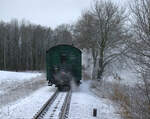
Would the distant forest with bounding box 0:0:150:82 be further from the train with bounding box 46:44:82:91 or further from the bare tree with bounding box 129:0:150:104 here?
the train with bounding box 46:44:82:91

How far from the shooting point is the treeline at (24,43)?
59562mm

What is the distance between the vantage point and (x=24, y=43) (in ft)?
212

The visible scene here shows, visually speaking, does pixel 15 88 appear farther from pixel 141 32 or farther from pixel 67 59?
pixel 141 32

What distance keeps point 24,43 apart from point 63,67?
170 feet

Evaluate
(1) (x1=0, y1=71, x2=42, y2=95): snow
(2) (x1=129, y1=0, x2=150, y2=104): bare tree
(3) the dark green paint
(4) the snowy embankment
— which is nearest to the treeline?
(1) (x1=0, y1=71, x2=42, y2=95): snow

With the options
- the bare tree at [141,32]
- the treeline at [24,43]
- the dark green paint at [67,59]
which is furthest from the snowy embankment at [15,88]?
the treeline at [24,43]

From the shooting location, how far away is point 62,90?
52.5 feet

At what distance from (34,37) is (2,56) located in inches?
574

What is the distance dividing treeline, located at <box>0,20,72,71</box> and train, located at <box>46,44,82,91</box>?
129ft

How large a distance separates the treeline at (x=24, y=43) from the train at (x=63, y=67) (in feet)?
129

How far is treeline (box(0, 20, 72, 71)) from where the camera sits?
59562 mm

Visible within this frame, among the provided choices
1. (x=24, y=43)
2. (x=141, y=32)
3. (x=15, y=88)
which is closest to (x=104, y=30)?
(x=15, y=88)

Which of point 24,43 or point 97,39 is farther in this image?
point 24,43

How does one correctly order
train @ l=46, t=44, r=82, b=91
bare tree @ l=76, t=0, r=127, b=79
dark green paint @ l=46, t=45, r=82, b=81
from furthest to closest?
bare tree @ l=76, t=0, r=127, b=79, dark green paint @ l=46, t=45, r=82, b=81, train @ l=46, t=44, r=82, b=91
